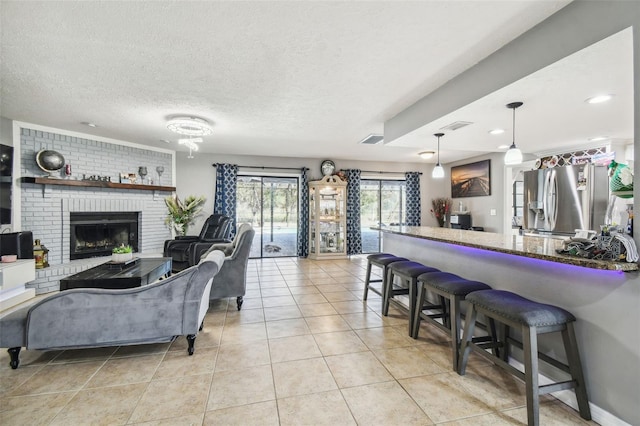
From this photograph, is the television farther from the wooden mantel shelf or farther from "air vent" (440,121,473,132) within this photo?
"air vent" (440,121,473,132)

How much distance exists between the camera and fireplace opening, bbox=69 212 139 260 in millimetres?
4938

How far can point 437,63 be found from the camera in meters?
2.47

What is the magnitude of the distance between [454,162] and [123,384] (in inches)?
306

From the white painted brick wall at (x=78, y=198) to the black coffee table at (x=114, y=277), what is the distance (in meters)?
1.70

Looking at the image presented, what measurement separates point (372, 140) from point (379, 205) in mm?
2941

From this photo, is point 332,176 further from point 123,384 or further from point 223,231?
point 123,384

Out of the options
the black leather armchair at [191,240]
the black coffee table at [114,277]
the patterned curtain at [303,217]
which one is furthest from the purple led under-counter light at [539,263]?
the patterned curtain at [303,217]

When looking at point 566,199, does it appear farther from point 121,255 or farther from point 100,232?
point 100,232

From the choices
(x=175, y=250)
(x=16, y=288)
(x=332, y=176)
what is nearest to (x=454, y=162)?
(x=332, y=176)

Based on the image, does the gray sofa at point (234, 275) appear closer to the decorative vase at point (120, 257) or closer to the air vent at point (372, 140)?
the decorative vase at point (120, 257)

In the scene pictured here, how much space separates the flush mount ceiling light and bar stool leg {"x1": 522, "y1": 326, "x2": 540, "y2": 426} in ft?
13.4

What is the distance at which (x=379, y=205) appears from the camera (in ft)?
26.0

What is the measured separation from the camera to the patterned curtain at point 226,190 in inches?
261

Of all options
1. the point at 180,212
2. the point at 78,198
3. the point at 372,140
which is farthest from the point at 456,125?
the point at 78,198
